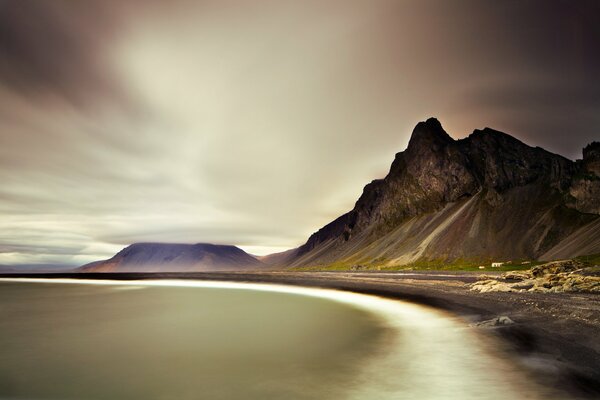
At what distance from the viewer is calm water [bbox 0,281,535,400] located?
45.3 feet

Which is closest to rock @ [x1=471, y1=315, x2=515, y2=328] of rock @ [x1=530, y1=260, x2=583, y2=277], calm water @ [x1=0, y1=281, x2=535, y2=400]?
calm water @ [x1=0, y1=281, x2=535, y2=400]

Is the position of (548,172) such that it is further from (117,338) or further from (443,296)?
(117,338)

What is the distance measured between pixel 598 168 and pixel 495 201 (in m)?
46.1

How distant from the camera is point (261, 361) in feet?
61.2

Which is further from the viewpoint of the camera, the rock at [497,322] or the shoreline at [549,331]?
the rock at [497,322]

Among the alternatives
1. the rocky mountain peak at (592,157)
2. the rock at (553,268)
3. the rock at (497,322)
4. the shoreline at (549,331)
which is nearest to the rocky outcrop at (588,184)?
the rocky mountain peak at (592,157)

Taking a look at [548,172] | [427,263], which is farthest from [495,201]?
[427,263]

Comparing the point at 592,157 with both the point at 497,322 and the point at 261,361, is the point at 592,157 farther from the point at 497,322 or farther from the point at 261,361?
the point at 261,361

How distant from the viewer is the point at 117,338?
27547mm

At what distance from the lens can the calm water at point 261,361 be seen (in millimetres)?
13805

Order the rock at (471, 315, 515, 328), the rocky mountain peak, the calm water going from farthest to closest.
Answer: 1. the rocky mountain peak
2. the rock at (471, 315, 515, 328)
3. the calm water

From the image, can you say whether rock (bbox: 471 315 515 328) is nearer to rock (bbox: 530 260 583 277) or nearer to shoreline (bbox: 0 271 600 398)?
shoreline (bbox: 0 271 600 398)

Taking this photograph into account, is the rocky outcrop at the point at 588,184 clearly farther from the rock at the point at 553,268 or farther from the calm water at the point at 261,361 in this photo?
the calm water at the point at 261,361

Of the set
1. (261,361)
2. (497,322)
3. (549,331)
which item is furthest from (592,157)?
(261,361)
